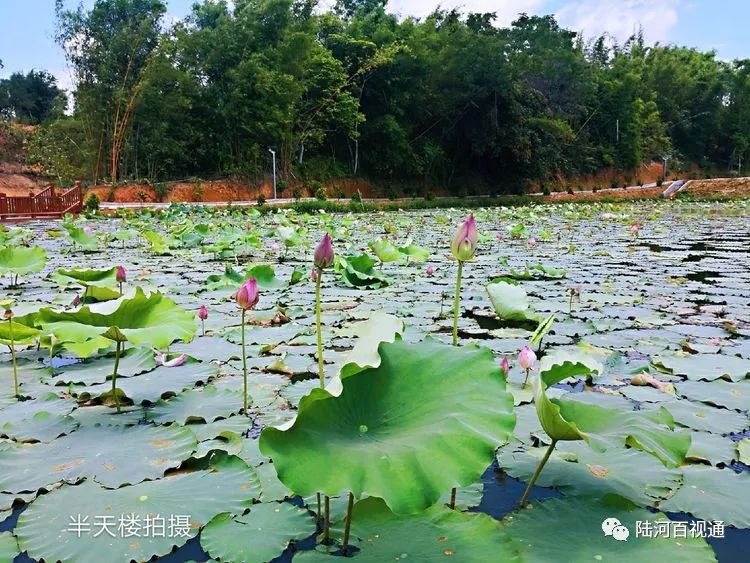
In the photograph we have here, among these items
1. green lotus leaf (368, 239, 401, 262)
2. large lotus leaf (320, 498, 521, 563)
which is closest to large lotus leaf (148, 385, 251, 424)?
large lotus leaf (320, 498, 521, 563)

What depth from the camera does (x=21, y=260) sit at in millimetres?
2443

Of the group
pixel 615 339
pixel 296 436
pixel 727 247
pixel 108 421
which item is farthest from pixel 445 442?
pixel 727 247

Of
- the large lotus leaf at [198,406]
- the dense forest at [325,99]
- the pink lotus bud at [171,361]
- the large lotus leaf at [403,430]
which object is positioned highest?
the dense forest at [325,99]

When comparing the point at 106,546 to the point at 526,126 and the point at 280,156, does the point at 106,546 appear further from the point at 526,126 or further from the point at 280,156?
the point at 526,126

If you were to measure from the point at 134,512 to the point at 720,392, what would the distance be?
135 cm

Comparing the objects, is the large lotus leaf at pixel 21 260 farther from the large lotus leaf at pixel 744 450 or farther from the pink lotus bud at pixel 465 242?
the large lotus leaf at pixel 744 450

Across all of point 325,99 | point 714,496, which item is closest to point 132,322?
point 714,496

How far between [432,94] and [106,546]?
2201 centimetres

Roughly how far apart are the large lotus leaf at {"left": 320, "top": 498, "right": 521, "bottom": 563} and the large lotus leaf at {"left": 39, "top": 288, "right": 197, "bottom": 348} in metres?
0.58

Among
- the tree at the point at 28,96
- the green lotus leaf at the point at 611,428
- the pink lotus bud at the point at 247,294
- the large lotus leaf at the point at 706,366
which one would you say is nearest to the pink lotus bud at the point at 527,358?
the green lotus leaf at the point at 611,428

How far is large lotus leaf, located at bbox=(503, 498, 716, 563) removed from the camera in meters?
0.75

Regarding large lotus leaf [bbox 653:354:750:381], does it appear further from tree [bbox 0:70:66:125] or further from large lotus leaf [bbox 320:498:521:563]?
tree [bbox 0:70:66:125]

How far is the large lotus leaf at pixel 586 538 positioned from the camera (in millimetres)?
750

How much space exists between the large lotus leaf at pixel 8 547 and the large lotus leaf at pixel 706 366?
5.08ft
